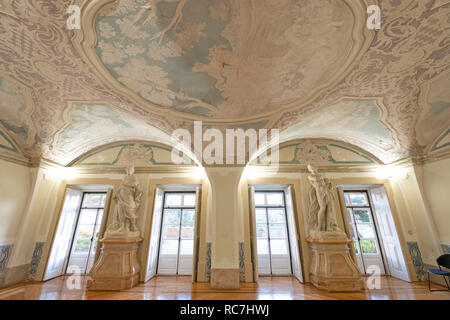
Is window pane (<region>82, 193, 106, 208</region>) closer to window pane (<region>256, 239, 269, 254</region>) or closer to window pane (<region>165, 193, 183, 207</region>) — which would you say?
window pane (<region>165, 193, 183, 207</region>)

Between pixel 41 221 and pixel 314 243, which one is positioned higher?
pixel 41 221

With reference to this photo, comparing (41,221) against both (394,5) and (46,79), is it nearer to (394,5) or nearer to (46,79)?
(46,79)

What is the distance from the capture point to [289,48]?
229 cm

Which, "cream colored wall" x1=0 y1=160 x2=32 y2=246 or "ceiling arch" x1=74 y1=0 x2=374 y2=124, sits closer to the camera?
"ceiling arch" x1=74 y1=0 x2=374 y2=124

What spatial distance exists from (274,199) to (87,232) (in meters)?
5.81

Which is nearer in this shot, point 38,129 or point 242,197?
point 38,129

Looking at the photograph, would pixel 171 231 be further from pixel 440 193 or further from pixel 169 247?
pixel 440 193

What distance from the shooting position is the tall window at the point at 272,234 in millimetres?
4980

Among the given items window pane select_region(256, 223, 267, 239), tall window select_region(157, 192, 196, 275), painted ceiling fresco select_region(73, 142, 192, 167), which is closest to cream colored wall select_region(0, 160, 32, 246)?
painted ceiling fresco select_region(73, 142, 192, 167)

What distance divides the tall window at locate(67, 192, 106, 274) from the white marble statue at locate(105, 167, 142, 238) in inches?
51.9

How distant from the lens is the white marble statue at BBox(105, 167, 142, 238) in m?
4.37

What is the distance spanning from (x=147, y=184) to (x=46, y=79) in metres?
3.08

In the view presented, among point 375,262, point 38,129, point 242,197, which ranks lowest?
point 375,262
